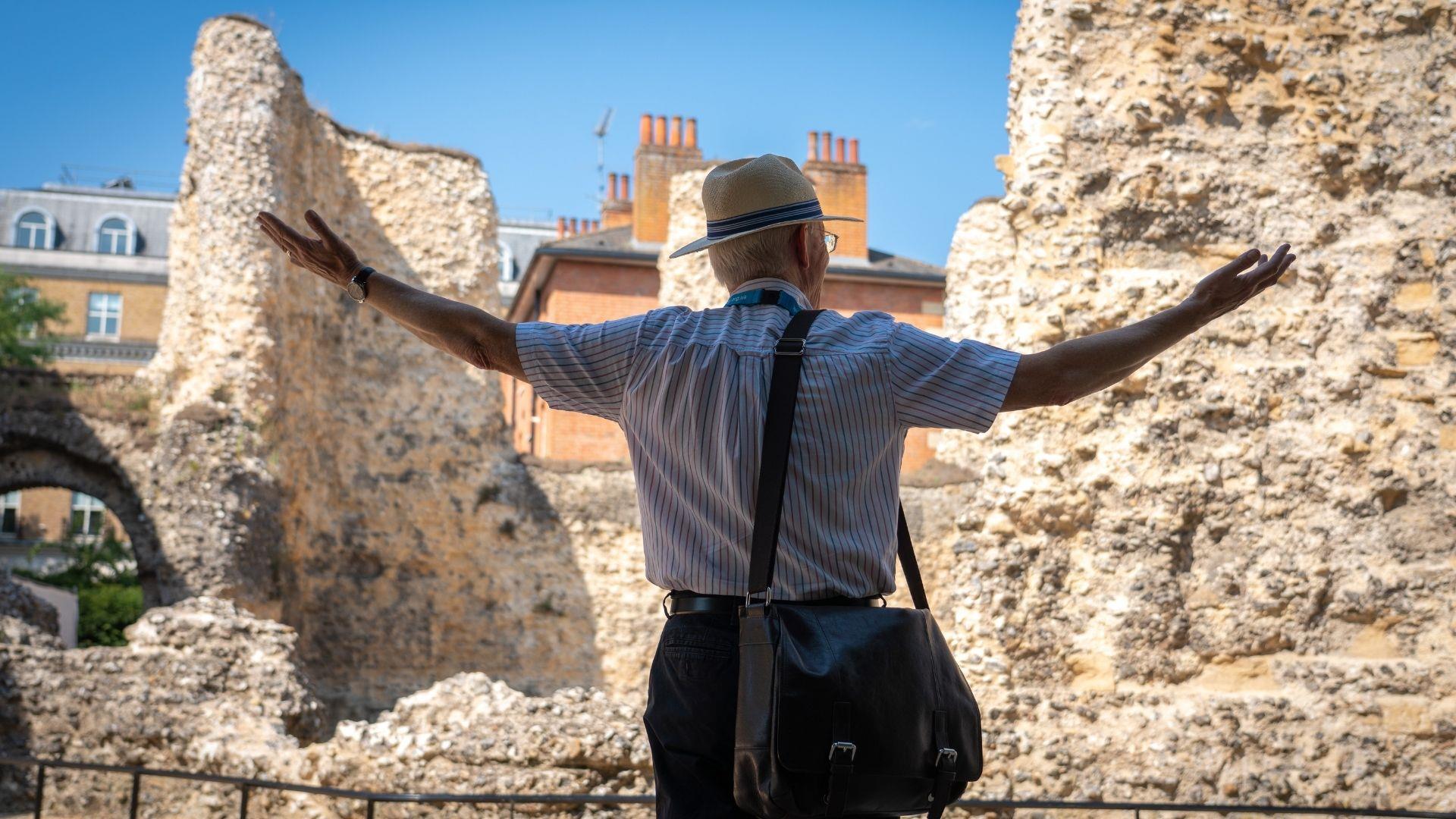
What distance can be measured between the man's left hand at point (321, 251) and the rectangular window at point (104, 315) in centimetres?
4055

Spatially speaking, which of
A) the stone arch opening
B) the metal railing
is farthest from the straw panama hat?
the stone arch opening

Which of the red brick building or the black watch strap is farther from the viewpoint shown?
the red brick building

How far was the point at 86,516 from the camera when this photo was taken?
35656 millimetres

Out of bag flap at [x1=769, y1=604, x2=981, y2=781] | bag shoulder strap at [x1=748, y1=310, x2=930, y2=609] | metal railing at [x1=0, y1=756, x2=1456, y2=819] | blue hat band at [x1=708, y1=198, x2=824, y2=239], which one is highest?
blue hat band at [x1=708, y1=198, x2=824, y2=239]

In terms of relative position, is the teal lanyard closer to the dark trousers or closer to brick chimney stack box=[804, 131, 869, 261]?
the dark trousers

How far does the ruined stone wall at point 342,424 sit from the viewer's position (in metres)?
14.4

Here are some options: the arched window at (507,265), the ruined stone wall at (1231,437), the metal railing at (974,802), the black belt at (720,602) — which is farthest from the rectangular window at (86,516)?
the black belt at (720,602)

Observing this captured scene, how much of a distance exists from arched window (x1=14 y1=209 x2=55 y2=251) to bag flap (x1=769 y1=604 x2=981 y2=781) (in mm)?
43815

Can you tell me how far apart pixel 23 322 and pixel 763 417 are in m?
33.9

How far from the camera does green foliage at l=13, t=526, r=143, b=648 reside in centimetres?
1927

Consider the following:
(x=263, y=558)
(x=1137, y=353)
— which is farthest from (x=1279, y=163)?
(x=263, y=558)

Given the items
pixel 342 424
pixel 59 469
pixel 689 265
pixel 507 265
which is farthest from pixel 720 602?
pixel 507 265

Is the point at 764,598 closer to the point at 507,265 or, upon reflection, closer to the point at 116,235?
the point at 507,265

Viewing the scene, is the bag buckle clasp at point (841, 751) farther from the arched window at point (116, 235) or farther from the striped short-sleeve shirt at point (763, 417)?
the arched window at point (116, 235)
